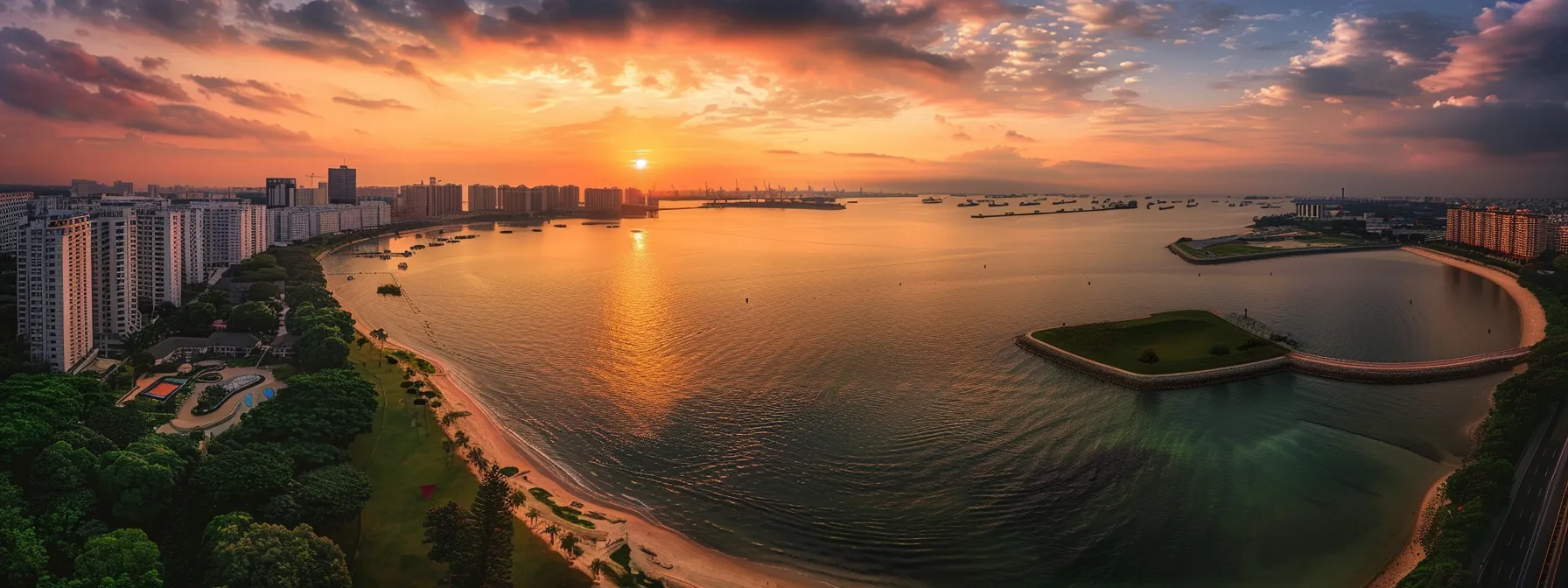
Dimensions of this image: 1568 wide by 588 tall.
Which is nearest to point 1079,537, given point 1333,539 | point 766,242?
point 1333,539

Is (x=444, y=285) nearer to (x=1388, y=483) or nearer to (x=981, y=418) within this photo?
(x=981, y=418)

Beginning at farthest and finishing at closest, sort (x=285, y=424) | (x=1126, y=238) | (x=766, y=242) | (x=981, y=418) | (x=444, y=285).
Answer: (x=1126, y=238)
(x=766, y=242)
(x=444, y=285)
(x=981, y=418)
(x=285, y=424)

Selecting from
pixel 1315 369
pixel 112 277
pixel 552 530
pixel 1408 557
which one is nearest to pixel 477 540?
pixel 552 530

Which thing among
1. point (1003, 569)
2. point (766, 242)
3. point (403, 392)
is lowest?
point (1003, 569)

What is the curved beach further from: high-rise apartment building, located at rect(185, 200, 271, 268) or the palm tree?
high-rise apartment building, located at rect(185, 200, 271, 268)

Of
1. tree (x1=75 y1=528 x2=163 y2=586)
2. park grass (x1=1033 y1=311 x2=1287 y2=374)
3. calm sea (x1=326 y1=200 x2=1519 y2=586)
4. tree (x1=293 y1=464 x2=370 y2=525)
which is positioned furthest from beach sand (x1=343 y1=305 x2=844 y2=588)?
park grass (x1=1033 y1=311 x2=1287 y2=374)
